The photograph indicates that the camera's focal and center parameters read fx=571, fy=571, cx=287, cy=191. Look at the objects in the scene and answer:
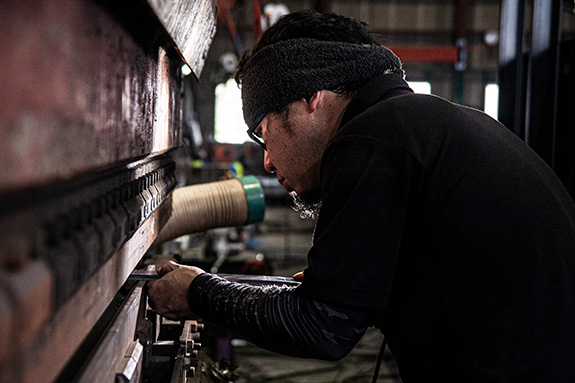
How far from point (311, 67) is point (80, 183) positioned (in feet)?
1.72

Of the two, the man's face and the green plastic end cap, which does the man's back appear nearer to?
the man's face

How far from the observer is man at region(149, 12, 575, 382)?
0.82 meters

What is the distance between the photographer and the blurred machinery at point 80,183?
42 centimetres

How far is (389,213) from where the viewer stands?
0.83m

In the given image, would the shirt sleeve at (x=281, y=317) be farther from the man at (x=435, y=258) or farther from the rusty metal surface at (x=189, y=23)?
the rusty metal surface at (x=189, y=23)

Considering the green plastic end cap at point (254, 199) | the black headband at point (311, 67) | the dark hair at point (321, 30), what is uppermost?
the dark hair at point (321, 30)

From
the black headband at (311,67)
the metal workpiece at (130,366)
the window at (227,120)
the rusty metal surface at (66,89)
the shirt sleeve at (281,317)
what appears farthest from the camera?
the window at (227,120)

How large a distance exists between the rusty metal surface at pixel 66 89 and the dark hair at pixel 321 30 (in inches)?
10.2

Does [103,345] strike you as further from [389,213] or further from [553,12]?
[553,12]

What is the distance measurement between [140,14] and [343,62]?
0.36 m

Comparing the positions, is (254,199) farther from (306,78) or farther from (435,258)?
(435,258)

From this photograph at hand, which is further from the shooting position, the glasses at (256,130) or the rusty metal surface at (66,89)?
the glasses at (256,130)

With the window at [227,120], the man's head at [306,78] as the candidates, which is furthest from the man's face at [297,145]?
the window at [227,120]

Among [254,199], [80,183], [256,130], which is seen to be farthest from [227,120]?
[80,183]
